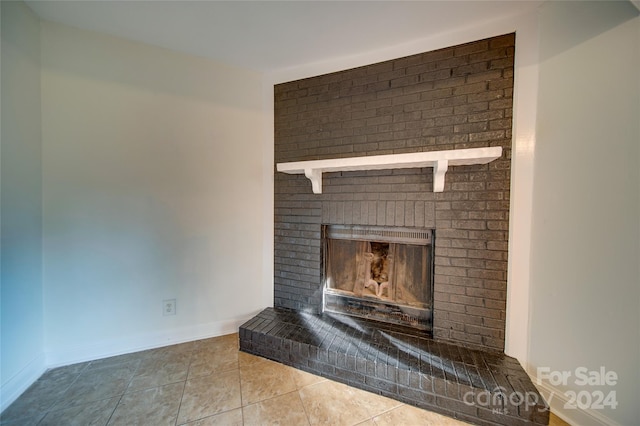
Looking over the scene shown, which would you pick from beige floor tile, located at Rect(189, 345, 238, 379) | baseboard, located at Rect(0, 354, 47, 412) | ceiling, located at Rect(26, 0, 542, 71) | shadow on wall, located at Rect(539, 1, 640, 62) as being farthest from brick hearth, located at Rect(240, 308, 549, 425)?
ceiling, located at Rect(26, 0, 542, 71)

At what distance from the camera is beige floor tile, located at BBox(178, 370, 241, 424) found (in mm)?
1241

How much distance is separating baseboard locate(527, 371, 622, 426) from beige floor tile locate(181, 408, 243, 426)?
1.74 metres

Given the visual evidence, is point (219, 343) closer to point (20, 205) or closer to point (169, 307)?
point (169, 307)

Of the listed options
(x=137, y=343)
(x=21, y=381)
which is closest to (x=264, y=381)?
(x=137, y=343)

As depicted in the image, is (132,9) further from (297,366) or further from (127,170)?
(297,366)

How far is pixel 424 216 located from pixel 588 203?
774 mm

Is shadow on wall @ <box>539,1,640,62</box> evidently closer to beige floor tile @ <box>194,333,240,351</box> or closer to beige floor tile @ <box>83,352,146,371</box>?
beige floor tile @ <box>194,333,240,351</box>

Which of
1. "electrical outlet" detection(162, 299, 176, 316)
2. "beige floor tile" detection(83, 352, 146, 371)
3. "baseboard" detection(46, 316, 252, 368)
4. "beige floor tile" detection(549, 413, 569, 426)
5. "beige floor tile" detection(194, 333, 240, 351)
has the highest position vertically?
"electrical outlet" detection(162, 299, 176, 316)

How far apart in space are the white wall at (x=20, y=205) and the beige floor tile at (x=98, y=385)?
0.26 metres

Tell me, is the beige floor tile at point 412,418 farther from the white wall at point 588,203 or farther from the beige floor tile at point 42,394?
the beige floor tile at point 42,394

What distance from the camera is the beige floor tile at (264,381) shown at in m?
1.36

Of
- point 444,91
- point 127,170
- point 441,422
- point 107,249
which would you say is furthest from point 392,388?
point 127,170

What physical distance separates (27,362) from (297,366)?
5.57 feet

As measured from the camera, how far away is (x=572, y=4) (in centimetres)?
122
